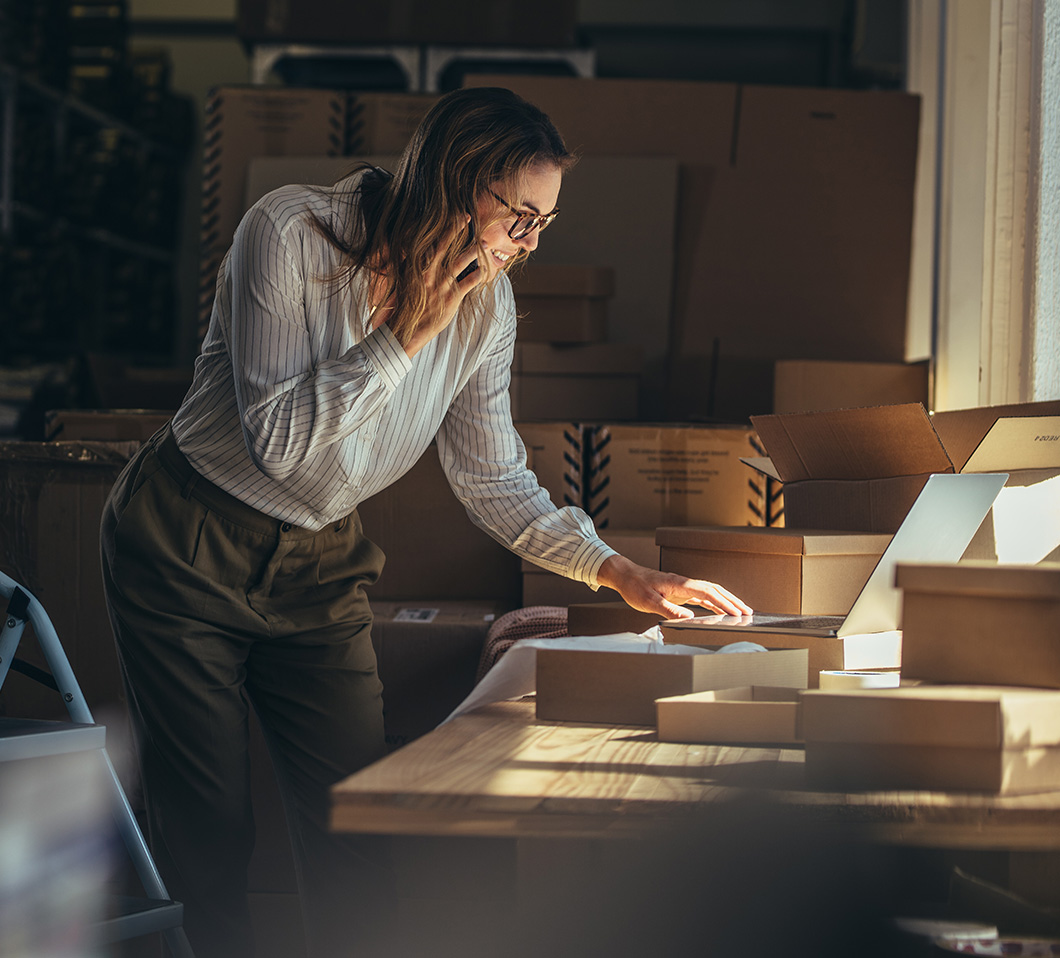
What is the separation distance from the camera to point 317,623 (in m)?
1.42

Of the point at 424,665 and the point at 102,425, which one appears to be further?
the point at 102,425

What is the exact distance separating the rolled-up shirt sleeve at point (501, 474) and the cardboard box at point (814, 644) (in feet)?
0.90

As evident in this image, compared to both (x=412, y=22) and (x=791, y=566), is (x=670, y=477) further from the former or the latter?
(x=412, y=22)

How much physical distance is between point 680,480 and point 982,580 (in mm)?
1316

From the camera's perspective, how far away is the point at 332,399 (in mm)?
1173

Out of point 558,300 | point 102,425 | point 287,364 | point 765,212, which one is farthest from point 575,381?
point 287,364

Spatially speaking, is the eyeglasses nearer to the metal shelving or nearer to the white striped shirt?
the white striped shirt

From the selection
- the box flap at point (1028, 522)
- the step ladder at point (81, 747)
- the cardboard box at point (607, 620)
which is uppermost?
the box flap at point (1028, 522)

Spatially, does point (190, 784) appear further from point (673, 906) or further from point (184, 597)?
point (673, 906)

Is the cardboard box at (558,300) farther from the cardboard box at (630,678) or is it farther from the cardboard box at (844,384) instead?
the cardboard box at (630,678)

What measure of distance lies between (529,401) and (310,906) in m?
1.32

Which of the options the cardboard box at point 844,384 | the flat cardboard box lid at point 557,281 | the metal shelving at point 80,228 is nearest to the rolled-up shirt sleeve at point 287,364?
the flat cardboard box lid at point 557,281

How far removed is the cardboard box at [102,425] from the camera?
229 cm

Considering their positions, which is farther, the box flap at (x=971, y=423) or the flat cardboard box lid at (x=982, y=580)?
the box flap at (x=971, y=423)
